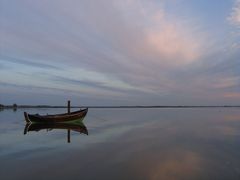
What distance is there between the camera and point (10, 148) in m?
19.4

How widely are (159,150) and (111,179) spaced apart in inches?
310

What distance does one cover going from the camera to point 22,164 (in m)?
14.2

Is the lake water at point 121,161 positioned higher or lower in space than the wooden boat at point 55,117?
lower

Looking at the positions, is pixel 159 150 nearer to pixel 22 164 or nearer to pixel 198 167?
pixel 198 167

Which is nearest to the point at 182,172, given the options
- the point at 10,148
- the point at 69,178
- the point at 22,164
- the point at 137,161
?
the point at 137,161

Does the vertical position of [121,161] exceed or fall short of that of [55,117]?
it falls short

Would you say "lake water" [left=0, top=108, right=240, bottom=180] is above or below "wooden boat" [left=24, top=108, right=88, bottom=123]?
below

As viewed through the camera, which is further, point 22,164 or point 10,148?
point 10,148

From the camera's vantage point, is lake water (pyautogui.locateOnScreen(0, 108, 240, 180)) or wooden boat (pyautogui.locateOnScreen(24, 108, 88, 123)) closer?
lake water (pyautogui.locateOnScreen(0, 108, 240, 180))

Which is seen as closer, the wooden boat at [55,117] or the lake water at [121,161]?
the lake water at [121,161]

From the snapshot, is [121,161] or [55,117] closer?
[121,161]

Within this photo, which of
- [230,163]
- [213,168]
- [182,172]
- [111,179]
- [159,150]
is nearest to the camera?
[111,179]

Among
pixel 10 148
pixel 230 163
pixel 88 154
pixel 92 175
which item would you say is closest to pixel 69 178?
pixel 92 175

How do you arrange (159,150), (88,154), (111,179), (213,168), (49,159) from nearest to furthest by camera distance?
1. (111,179)
2. (213,168)
3. (49,159)
4. (88,154)
5. (159,150)
